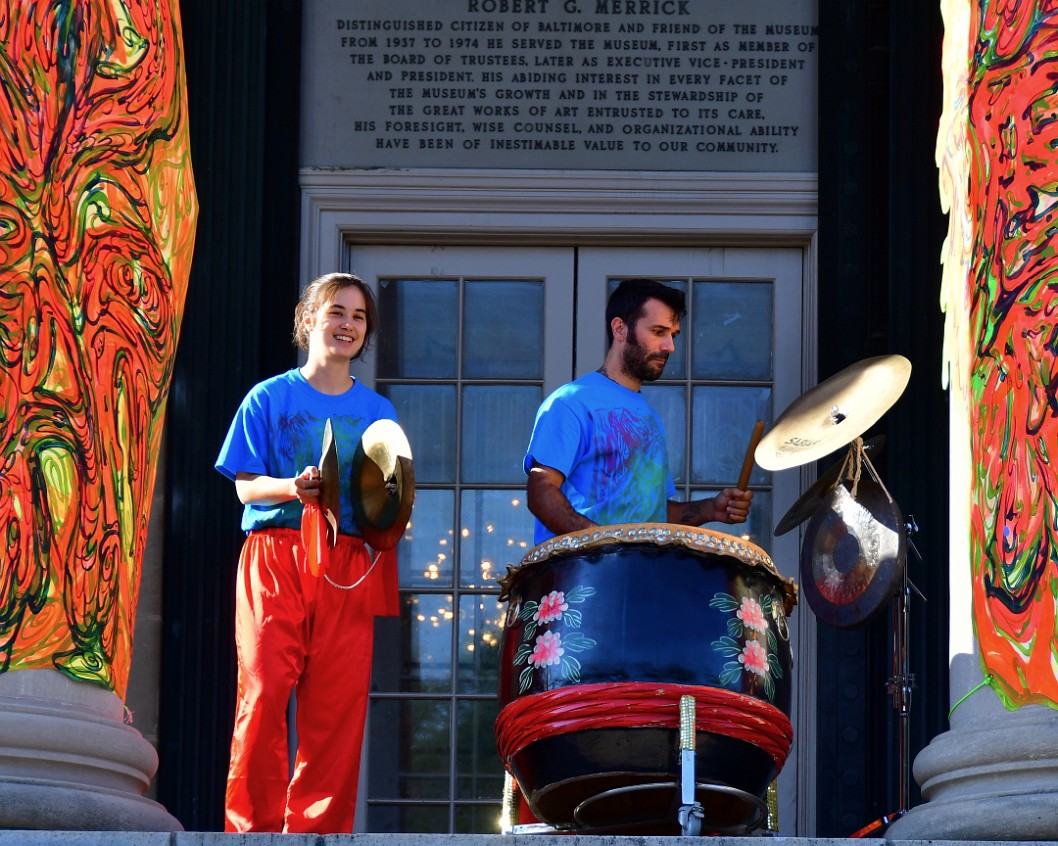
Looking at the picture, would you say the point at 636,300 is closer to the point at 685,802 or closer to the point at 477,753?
the point at 685,802

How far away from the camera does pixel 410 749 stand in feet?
26.3

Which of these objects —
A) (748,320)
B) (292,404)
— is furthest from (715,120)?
(292,404)

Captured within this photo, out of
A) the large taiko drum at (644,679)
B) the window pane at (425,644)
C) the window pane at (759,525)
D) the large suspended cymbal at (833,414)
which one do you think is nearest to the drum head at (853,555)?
the large suspended cymbal at (833,414)

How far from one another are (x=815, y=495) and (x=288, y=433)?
1702 mm

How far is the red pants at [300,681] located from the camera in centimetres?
615

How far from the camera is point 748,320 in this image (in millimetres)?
8328

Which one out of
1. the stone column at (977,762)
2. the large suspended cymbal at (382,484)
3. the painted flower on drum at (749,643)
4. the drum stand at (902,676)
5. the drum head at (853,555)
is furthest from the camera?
the drum head at (853,555)

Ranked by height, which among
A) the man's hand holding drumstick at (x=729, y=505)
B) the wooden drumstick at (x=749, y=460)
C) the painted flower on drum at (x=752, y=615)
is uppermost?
the wooden drumstick at (x=749, y=460)

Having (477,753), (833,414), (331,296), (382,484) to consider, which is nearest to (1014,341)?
(833,414)

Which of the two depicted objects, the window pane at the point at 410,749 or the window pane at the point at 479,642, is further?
Answer: the window pane at the point at 479,642

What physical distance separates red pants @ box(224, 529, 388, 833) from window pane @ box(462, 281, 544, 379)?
2083 mm

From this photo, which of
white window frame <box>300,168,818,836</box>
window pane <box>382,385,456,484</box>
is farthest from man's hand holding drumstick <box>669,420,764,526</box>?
white window frame <box>300,168,818,836</box>

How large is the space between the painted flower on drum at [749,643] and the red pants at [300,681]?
1.20 metres

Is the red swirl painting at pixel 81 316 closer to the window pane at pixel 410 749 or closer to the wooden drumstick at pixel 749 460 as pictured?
the wooden drumstick at pixel 749 460
